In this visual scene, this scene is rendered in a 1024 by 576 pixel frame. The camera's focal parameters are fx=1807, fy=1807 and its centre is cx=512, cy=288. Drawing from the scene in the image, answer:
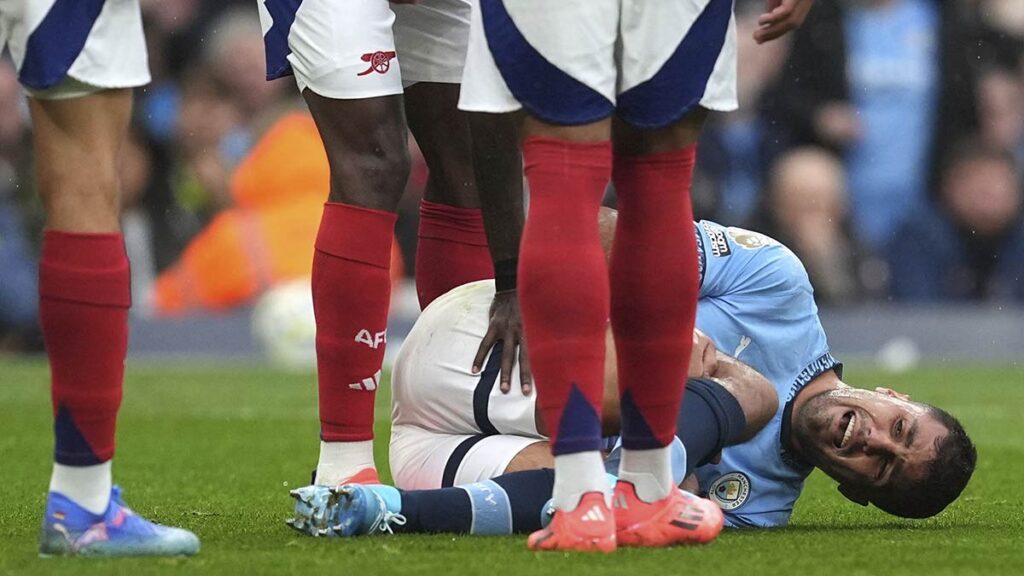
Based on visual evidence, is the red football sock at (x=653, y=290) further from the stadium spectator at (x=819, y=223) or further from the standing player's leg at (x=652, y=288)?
the stadium spectator at (x=819, y=223)

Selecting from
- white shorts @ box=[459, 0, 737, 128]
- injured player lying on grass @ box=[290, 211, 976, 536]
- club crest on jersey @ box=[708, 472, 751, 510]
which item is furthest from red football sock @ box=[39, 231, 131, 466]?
club crest on jersey @ box=[708, 472, 751, 510]

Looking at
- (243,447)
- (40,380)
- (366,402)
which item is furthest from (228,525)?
(40,380)

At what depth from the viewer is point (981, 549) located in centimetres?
337

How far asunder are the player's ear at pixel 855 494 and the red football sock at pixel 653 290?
925 mm

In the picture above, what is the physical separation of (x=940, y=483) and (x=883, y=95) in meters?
7.38

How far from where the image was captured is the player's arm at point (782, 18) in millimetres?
3420

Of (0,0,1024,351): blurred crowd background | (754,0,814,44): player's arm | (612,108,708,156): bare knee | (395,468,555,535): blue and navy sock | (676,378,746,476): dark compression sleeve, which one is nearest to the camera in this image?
(612,108,708,156): bare knee

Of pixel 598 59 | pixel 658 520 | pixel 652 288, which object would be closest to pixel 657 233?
pixel 652 288

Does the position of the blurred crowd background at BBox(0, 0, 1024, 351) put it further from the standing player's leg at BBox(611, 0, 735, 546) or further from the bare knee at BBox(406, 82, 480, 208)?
the standing player's leg at BBox(611, 0, 735, 546)

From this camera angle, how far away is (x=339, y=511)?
3439 mm

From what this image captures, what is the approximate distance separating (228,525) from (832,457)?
4.39ft

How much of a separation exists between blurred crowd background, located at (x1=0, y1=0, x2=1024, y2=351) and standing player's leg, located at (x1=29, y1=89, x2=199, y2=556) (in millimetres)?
7738

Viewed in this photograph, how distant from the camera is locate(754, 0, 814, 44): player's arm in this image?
3.42 meters

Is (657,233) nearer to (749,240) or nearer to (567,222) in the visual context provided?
(567,222)
